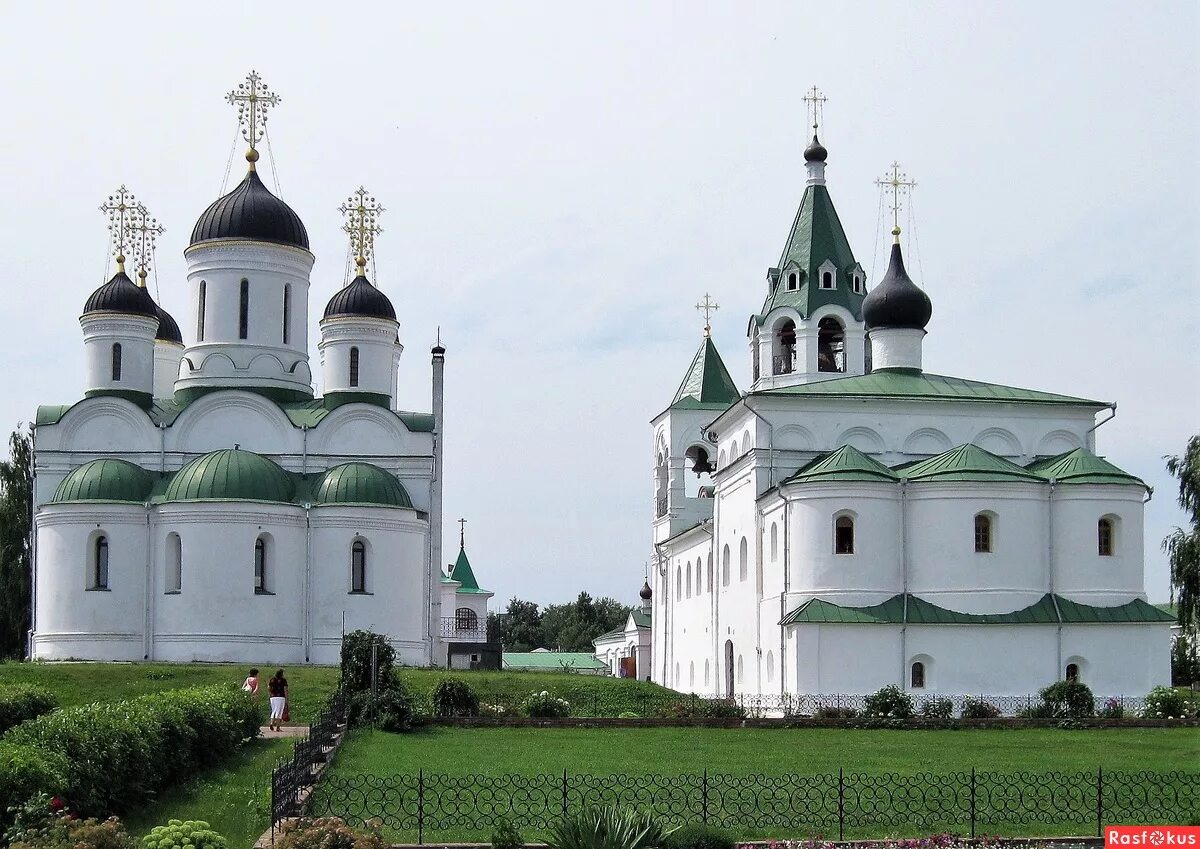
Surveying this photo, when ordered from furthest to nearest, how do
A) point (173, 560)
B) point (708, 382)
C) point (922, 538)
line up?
1. point (708, 382)
2. point (173, 560)
3. point (922, 538)

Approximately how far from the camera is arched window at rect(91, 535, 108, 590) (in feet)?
124

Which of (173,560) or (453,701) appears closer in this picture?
(453,701)

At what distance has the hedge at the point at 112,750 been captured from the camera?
525 inches

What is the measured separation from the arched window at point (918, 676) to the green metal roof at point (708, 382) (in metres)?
18.1

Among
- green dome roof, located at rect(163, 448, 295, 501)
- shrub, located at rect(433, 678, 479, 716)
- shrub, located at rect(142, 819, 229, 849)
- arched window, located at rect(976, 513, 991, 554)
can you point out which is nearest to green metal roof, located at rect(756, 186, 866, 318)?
arched window, located at rect(976, 513, 991, 554)


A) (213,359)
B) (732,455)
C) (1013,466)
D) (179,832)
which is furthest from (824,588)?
(179,832)

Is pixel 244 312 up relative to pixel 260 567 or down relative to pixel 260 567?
up

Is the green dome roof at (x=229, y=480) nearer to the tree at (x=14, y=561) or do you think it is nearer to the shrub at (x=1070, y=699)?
the tree at (x=14, y=561)

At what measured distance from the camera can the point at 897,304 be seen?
37.7 metres

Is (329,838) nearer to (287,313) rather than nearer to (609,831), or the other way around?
(609,831)

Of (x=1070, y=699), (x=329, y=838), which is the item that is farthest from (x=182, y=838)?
(x=1070, y=699)

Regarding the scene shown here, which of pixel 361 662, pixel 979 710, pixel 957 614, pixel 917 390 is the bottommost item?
Result: pixel 979 710

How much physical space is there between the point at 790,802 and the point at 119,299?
30.7 metres

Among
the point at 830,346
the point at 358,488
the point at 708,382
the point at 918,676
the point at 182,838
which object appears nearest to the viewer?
the point at 182,838
